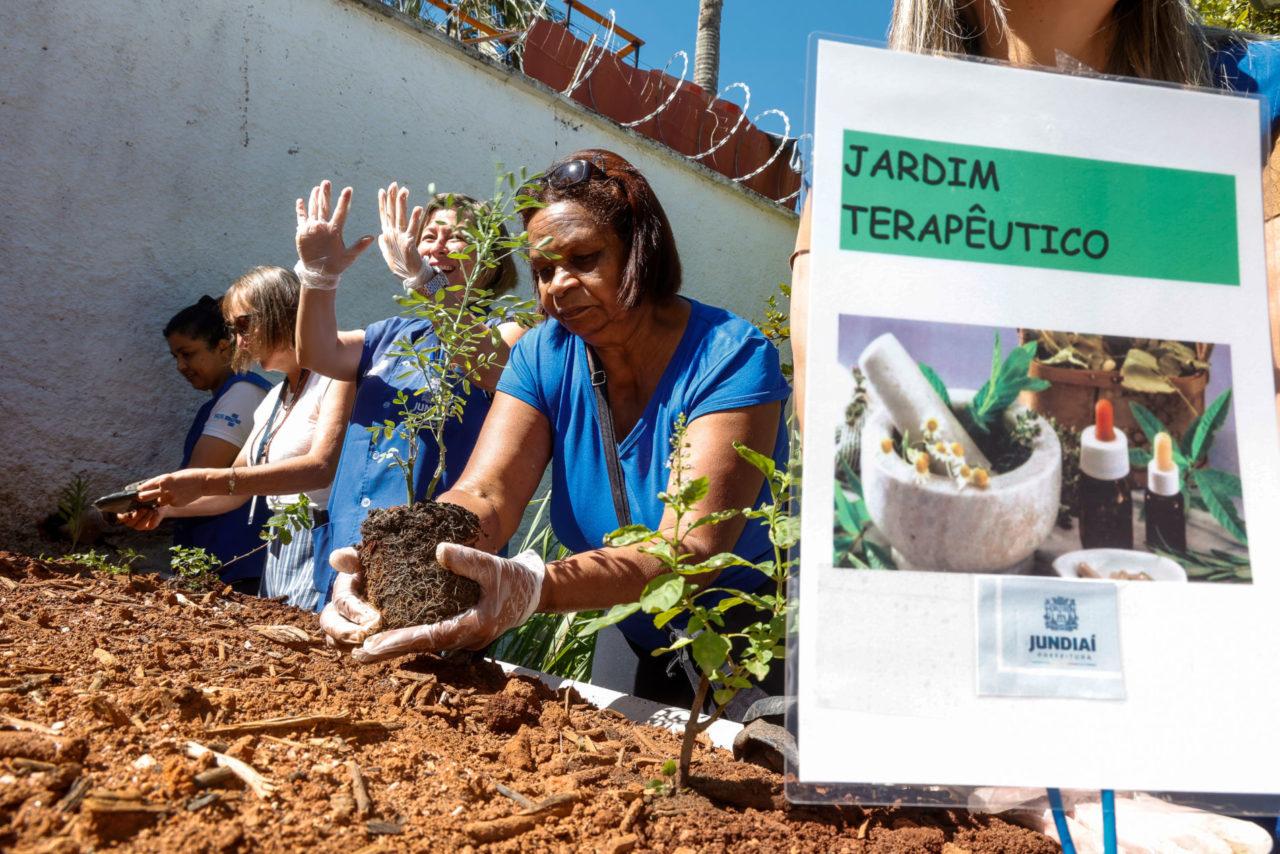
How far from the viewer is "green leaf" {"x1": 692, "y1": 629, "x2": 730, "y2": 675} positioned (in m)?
1.23

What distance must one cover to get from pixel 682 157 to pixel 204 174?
3179 mm

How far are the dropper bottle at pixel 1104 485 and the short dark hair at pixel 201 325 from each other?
3749 mm

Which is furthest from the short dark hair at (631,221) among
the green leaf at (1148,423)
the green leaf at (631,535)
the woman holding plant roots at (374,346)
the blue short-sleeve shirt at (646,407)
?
the green leaf at (1148,423)

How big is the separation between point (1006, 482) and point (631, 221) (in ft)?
4.51

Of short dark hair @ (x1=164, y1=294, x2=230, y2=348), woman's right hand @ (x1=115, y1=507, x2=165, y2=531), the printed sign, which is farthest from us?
short dark hair @ (x1=164, y1=294, x2=230, y2=348)

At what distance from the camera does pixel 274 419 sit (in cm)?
329

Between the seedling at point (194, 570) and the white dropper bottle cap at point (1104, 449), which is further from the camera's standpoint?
the seedling at point (194, 570)

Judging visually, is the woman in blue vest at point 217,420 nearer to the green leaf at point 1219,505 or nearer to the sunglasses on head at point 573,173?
the sunglasses on head at point 573,173

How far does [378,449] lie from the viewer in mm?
2568

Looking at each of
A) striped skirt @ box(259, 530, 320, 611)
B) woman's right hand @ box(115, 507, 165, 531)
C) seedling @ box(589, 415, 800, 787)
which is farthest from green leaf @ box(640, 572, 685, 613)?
woman's right hand @ box(115, 507, 165, 531)

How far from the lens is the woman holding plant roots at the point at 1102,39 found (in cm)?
121

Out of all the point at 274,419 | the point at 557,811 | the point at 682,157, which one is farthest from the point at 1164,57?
the point at 682,157

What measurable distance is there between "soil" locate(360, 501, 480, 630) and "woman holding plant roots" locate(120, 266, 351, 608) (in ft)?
3.35

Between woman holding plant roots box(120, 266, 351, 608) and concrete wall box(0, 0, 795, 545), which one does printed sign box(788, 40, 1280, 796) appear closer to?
woman holding plant roots box(120, 266, 351, 608)
